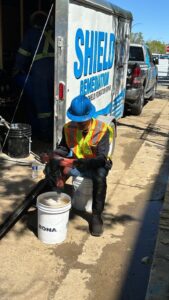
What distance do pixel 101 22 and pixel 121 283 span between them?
4415 millimetres

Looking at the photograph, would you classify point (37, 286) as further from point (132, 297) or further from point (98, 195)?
point (98, 195)

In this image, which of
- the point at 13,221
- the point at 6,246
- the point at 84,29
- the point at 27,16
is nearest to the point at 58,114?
the point at 84,29

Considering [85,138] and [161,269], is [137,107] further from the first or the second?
[161,269]

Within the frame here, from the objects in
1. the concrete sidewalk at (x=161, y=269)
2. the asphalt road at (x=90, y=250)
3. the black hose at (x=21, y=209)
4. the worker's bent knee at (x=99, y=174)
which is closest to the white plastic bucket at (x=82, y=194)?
the asphalt road at (x=90, y=250)

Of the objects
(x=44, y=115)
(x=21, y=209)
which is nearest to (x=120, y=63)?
(x=44, y=115)

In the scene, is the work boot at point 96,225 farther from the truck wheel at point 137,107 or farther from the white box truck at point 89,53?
the truck wheel at point 137,107

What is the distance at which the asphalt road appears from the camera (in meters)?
3.13

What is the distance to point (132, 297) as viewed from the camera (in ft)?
10.1

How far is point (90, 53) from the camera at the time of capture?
5832 mm

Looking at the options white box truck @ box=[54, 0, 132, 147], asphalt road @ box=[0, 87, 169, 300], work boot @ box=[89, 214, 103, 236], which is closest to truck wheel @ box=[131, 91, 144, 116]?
white box truck @ box=[54, 0, 132, 147]

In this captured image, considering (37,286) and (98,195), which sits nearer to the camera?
(37,286)

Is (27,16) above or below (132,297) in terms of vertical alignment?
above

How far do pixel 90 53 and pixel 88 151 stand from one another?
2.25m

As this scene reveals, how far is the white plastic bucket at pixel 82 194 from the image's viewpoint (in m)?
4.21
